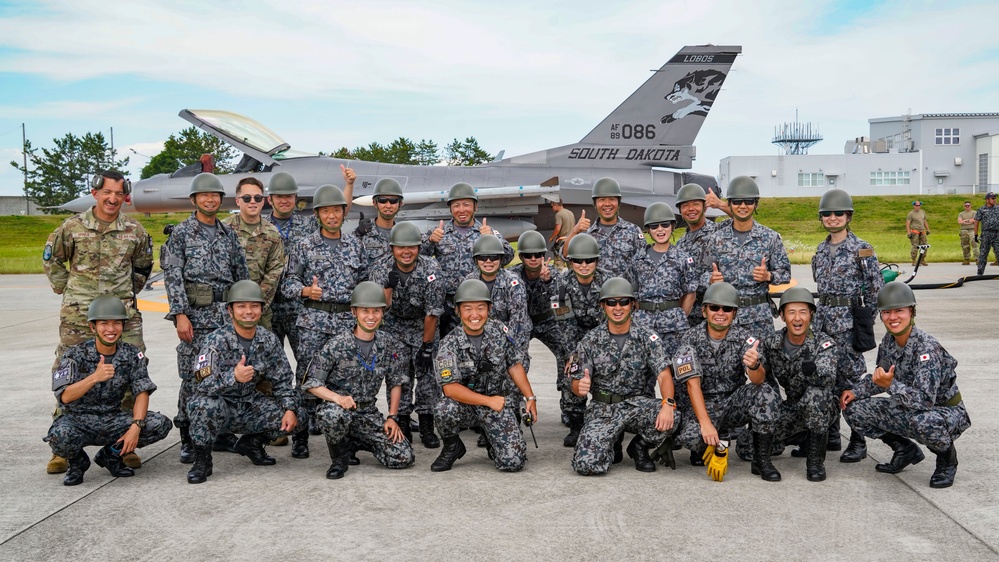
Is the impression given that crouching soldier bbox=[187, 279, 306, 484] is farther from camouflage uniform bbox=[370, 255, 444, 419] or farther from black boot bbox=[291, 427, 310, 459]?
camouflage uniform bbox=[370, 255, 444, 419]

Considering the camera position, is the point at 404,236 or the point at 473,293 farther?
the point at 404,236

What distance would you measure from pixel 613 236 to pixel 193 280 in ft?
10.8

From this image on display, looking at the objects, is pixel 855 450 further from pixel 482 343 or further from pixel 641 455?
pixel 482 343

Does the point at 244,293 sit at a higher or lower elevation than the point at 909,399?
higher

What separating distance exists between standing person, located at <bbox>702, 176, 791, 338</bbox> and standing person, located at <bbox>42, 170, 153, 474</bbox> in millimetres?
4249

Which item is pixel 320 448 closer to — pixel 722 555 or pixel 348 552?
pixel 348 552

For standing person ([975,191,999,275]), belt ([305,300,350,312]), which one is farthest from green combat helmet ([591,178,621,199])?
standing person ([975,191,999,275])

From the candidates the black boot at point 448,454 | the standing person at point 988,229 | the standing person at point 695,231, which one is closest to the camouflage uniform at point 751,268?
the standing person at point 695,231

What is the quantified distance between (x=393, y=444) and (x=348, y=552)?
5.09ft

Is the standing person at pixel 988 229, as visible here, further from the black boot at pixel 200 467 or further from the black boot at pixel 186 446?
the black boot at pixel 200 467

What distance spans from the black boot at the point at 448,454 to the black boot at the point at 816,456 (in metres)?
2.19

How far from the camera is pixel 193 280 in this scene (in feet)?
19.5

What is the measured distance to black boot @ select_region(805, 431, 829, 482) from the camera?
500cm

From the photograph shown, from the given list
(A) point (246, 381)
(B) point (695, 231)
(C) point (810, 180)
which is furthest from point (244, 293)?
(C) point (810, 180)
